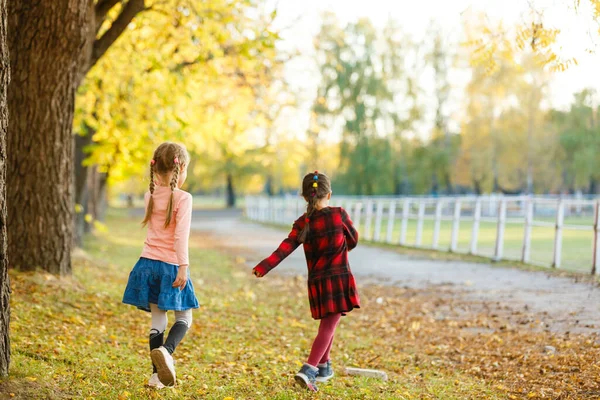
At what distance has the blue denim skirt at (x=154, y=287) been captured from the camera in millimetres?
4562

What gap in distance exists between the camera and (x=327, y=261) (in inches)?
199

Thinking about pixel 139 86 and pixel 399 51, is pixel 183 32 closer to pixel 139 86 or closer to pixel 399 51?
pixel 139 86

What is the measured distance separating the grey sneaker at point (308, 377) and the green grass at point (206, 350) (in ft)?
0.22

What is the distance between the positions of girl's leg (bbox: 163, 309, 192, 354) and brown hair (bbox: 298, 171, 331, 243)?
0.92m

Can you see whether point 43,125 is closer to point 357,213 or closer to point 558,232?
point 558,232

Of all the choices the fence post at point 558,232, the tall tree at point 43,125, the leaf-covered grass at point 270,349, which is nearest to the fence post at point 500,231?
the fence post at point 558,232

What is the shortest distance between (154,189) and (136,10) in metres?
5.85

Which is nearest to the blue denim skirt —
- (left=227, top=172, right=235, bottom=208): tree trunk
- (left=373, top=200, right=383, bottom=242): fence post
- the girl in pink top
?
the girl in pink top

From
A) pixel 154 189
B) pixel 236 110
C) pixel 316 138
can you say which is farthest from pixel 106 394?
pixel 316 138

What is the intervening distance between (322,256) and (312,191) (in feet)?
1.49

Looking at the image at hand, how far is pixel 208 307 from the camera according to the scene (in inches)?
363

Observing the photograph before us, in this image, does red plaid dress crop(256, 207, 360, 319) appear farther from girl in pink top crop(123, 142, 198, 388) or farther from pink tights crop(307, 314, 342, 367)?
girl in pink top crop(123, 142, 198, 388)

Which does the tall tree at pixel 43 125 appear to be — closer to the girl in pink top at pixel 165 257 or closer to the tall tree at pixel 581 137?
the girl in pink top at pixel 165 257

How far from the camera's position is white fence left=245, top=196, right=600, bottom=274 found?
12852mm
